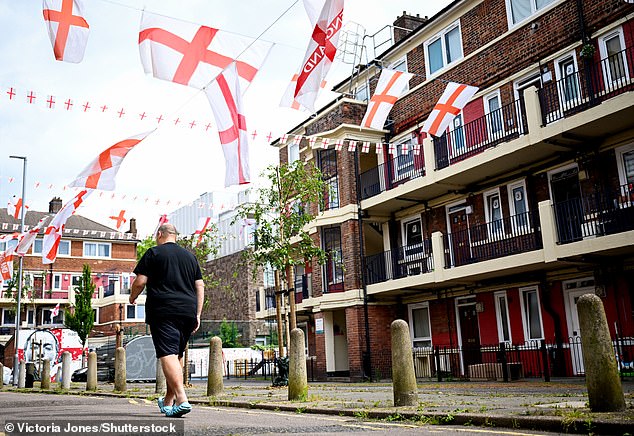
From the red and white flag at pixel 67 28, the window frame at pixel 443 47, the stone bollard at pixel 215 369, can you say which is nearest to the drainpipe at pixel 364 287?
the window frame at pixel 443 47

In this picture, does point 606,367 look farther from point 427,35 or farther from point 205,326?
point 205,326

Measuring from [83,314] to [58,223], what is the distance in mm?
26514

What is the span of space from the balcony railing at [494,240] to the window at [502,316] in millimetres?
1627

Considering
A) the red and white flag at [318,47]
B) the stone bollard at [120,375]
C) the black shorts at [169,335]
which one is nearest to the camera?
the black shorts at [169,335]

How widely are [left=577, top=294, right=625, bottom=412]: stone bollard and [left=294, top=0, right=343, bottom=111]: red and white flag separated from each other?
5.90 m

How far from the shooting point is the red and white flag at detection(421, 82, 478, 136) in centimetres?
1731

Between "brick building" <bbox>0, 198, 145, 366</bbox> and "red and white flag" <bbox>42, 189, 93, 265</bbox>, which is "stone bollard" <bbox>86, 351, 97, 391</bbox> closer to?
"red and white flag" <bbox>42, 189, 93, 265</bbox>

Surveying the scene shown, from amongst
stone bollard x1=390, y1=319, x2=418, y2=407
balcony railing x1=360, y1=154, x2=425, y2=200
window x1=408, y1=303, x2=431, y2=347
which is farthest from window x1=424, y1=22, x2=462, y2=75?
stone bollard x1=390, y1=319, x2=418, y2=407

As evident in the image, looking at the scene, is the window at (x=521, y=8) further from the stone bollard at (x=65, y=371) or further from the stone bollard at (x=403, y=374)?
the stone bollard at (x=65, y=371)

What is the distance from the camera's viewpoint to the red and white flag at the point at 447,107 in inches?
682

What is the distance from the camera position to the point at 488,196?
21.5 metres

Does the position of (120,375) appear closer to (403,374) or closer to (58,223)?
(58,223)

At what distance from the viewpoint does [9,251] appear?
21.9 m

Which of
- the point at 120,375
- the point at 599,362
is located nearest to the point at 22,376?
the point at 120,375
